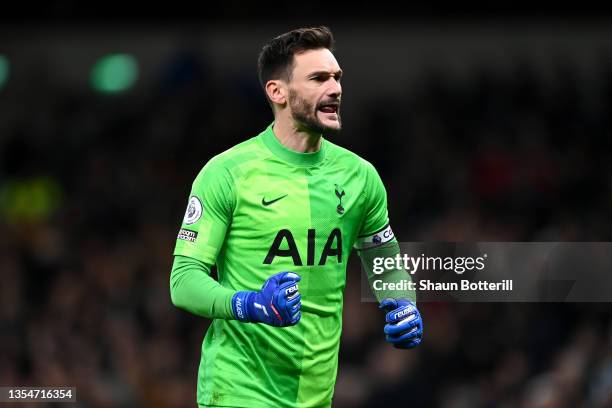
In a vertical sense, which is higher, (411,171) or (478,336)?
(411,171)

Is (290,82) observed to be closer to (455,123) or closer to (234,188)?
(234,188)

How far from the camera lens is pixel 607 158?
1123 cm

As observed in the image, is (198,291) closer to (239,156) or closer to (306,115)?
(239,156)

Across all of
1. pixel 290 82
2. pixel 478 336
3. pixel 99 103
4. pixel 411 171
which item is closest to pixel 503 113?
pixel 411 171

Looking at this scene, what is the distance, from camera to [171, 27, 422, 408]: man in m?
4.75

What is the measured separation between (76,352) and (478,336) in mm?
3146

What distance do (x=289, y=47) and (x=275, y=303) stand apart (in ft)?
3.72

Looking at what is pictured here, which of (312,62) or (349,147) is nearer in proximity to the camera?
(312,62)

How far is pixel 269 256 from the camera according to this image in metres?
4.80

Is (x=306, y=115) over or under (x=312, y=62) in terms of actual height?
under

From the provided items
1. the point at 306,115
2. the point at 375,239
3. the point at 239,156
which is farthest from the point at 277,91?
the point at 375,239

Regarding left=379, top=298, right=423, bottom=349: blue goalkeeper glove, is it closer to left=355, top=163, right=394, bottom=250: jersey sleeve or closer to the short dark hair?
left=355, top=163, right=394, bottom=250: jersey sleeve

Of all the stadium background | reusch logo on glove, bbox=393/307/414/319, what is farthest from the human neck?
the stadium background

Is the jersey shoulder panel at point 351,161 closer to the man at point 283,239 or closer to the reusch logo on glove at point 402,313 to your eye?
the man at point 283,239
